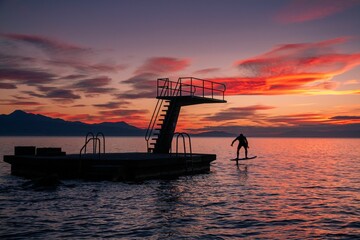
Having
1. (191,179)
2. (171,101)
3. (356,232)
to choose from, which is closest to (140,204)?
(356,232)

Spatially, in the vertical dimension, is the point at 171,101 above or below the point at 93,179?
above

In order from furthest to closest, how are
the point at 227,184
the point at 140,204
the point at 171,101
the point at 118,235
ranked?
the point at 171,101, the point at 227,184, the point at 140,204, the point at 118,235

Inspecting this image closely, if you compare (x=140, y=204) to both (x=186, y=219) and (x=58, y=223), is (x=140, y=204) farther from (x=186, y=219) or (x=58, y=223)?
(x=58, y=223)

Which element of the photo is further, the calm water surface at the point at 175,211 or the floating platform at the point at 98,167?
the floating platform at the point at 98,167

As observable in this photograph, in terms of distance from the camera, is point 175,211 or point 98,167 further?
point 98,167

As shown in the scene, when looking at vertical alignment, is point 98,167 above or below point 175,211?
above

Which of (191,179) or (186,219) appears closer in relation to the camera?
(186,219)

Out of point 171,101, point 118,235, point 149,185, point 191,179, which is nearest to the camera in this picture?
point 118,235

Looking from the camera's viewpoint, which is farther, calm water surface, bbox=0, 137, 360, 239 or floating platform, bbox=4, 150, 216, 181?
floating platform, bbox=4, 150, 216, 181

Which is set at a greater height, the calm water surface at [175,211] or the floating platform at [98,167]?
the floating platform at [98,167]

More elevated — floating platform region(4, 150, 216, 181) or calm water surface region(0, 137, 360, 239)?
floating platform region(4, 150, 216, 181)

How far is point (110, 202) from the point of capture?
19.4 meters

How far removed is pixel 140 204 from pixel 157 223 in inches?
161

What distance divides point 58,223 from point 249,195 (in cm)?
1197
